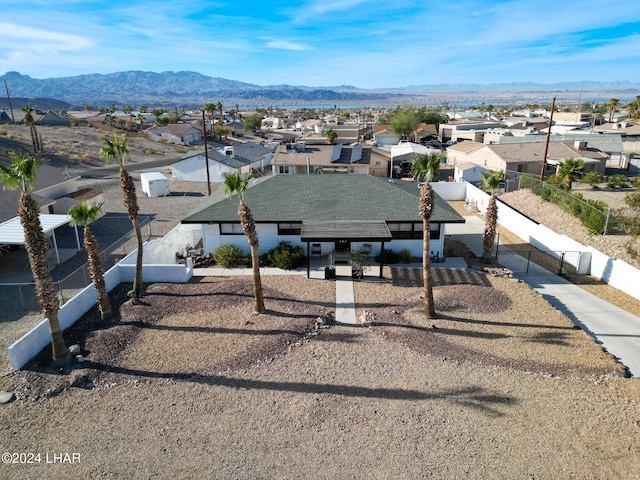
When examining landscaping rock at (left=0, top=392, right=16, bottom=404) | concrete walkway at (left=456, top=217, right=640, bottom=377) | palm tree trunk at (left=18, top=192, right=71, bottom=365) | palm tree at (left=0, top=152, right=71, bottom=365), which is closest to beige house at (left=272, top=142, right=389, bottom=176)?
concrete walkway at (left=456, top=217, right=640, bottom=377)

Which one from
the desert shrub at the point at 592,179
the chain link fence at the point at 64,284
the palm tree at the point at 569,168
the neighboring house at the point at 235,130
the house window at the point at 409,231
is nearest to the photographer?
the chain link fence at the point at 64,284

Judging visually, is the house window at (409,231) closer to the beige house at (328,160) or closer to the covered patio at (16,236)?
the covered patio at (16,236)

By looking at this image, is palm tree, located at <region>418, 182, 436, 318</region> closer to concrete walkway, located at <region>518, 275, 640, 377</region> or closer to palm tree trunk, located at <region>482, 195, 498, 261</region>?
concrete walkway, located at <region>518, 275, 640, 377</region>

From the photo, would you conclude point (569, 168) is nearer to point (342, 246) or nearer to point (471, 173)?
point (471, 173)

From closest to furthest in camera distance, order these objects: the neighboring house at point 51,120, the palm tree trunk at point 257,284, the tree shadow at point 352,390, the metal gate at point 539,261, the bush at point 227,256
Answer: the tree shadow at point 352,390, the palm tree trunk at point 257,284, the bush at point 227,256, the metal gate at point 539,261, the neighboring house at point 51,120

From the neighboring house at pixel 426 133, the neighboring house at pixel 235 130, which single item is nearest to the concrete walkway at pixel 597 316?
the neighboring house at pixel 426 133

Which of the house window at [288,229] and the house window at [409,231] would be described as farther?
the house window at [288,229]

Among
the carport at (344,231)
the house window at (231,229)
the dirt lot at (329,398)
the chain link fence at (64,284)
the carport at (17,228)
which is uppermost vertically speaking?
the carport at (17,228)

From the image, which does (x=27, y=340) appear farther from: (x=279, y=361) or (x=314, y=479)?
(x=314, y=479)
